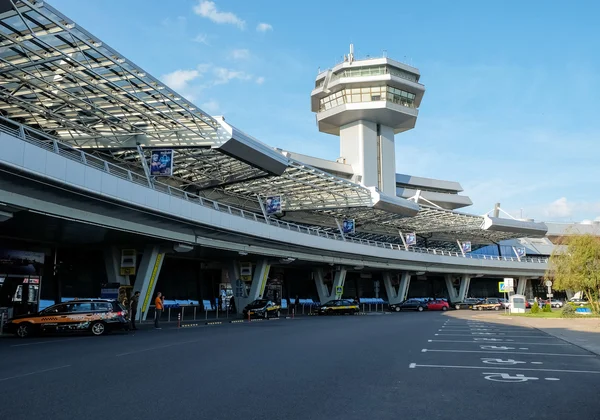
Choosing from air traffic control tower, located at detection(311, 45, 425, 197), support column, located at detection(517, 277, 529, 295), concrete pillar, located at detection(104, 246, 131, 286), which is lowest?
support column, located at detection(517, 277, 529, 295)

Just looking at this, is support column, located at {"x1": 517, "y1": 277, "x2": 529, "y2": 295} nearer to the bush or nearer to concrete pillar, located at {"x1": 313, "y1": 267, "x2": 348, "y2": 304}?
concrete pillar, located at {"x1": 313, "y1": 267, "x2": 348, "y2": 304}

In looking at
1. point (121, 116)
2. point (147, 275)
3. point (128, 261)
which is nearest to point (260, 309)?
point (147, 275)

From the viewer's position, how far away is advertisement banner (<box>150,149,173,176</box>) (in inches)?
1134

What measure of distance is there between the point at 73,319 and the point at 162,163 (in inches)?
401

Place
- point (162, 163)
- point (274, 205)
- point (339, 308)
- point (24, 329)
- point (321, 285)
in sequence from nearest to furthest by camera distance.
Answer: point (24, 329) < point (162, 163) < point (274, 205) < point (339, 308) < point (321, 285)

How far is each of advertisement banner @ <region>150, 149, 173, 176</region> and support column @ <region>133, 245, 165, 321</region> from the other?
254 inches

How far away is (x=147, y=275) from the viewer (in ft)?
108

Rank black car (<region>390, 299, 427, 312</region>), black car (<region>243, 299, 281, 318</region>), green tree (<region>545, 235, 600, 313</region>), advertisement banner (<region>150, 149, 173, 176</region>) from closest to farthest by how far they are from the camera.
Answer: advertisement banner (<region>150, 149, 173, 176</region>), black car (<region>243, 299, 281, 318</region>), green tree (<region>545, 235, 600, 313</region>), black car (<region>390, 299, 427, 312</region>)

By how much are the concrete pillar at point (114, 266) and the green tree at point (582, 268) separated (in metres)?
31.6

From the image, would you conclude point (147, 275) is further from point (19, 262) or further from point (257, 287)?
→ point (257, 287)

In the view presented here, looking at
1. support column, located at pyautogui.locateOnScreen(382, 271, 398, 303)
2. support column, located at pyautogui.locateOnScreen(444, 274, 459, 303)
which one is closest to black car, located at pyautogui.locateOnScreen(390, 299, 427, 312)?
support column, located at pyautogui.locateOnScreen(382, 271, 398, 303)

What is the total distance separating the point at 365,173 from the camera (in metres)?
83.9

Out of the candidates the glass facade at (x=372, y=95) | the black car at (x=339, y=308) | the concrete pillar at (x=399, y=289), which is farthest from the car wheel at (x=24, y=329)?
the glass facade at (x=372, y=95)

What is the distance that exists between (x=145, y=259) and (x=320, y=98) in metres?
58.3
